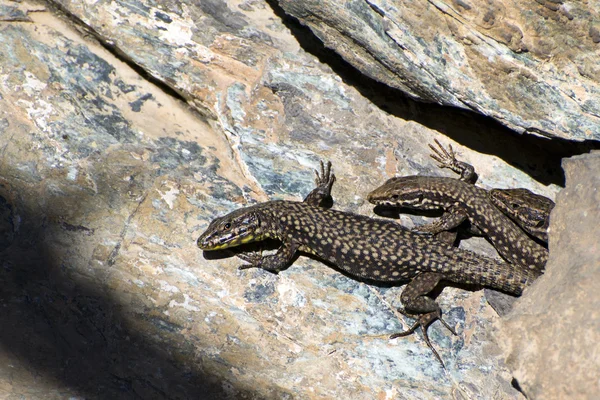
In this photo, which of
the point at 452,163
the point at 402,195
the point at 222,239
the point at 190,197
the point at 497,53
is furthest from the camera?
the point at 452,163

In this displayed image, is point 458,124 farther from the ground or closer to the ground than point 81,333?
farther from the ground

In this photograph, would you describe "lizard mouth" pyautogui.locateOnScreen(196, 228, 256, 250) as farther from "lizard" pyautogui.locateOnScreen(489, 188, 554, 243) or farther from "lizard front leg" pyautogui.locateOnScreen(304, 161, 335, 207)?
"lizard" pyautogui.locateOnScreen(489, 188, 554, 243)

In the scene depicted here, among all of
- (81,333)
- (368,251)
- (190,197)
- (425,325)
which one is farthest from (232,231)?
(425,325)

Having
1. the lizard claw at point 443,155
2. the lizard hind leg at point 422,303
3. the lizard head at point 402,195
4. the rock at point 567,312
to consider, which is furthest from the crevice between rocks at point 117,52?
the rock at point 567,312

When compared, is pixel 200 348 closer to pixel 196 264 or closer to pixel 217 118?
pixel 196 264

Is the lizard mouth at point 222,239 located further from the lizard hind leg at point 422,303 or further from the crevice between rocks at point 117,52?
the lizard hind leg at point 422,303

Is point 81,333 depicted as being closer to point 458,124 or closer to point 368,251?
point 368,251
